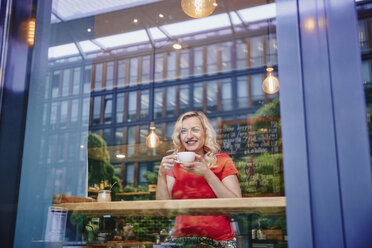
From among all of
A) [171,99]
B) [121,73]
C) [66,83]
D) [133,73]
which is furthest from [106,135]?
[66,83]

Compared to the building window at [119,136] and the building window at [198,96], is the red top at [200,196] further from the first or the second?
the building window at [198,96]

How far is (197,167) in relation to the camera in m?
1.98

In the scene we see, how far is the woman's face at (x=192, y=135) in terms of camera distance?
237cm

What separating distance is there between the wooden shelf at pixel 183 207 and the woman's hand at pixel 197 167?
451 millimetres

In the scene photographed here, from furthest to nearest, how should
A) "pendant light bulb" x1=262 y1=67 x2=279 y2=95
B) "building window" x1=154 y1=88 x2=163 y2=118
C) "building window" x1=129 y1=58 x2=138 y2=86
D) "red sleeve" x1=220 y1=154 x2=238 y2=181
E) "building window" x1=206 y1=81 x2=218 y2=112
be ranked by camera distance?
"building window" x1=154 y1=88 x2=163 y2=118 → "building window" x1=206 y1=81 x2=218 y2=112 → "building window" x1=129 y1=58 x2=138 y2=86 → "red sleeve" x1=220 y1=154 x2=238 y2=181 → "pendant light bulb" x1=262 y1=67 x2=279 y2=95

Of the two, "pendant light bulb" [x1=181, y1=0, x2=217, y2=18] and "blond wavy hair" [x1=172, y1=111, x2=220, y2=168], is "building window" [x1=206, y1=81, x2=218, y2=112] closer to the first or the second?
"pendant light bulb" [x1=181, y1=0, x2=217, y2=18]

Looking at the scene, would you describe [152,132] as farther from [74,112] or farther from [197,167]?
[74,112]

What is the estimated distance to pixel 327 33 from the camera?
2.95 feet

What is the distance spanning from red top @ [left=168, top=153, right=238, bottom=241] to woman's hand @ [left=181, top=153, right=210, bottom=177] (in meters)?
0.04

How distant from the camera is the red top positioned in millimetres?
1610

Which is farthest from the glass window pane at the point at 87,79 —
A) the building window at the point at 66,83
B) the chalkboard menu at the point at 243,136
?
the chalkboard menu at the point at 243,136

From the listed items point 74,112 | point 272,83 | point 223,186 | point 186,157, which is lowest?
point 223,186

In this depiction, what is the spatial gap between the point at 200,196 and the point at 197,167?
0.15 metres

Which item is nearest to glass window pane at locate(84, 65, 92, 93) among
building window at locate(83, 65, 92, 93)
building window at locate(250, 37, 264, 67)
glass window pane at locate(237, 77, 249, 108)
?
building window at locate(83, 65, 92, 93)
